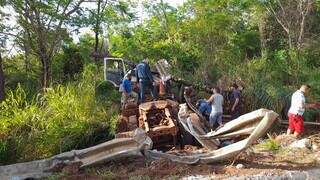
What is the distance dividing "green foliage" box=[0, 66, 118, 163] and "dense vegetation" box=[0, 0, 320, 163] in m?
0.02

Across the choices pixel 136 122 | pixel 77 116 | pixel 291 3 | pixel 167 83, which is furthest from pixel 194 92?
pixel 291 3

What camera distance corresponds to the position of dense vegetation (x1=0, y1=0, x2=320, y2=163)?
11.0 m

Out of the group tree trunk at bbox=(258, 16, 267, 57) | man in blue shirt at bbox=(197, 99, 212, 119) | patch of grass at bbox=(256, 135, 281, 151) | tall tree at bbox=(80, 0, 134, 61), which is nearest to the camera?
patch of grass at bbox=(256, 135, 281, 151)

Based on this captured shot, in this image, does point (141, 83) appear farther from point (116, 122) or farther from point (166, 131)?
point (166, 131)

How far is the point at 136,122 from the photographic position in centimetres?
1228

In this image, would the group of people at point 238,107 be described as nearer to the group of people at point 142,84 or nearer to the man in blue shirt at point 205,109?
the man in blue shirt at point 205,109

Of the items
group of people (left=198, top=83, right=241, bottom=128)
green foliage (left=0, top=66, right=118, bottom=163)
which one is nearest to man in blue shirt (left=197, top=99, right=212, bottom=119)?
group of people (left=198, top=83, right=241, bottom=128)

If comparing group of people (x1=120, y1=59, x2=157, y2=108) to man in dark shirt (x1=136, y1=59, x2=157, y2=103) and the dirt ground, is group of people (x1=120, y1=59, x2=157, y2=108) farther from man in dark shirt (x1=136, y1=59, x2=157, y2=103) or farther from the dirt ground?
the dirt ground

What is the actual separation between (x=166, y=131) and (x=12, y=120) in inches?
137

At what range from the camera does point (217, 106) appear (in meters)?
12.4

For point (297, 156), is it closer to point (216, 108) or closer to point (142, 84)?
point (216, 108)

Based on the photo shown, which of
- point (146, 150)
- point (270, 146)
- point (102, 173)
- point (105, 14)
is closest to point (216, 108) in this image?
point (270, 146)

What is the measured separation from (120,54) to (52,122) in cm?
1418

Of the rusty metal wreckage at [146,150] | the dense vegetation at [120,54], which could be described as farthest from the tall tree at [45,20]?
the rusty metal wreckage at [146,150]
